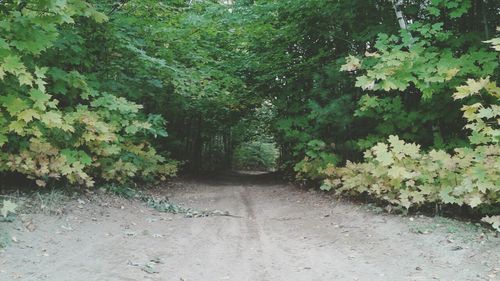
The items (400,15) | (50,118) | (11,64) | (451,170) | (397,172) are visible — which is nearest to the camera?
(11,64)

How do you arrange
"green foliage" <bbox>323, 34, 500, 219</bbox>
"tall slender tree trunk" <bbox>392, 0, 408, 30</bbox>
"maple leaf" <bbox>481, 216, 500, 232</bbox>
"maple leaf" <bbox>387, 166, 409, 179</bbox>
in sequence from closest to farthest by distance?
"maple leaf" <bbox>481, 216, 500, 232</bbox> → "green foliage" <bbox>323, 34, 500, 219</bbox> → "maple leaf" <bbox>387, 166, 409, 179</bbox> → "tall slender tree trunk" <bbox>392, 0, 408, 30</bbox>

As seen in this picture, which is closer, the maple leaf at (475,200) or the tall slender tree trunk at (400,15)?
the maple leaf at (475,200)

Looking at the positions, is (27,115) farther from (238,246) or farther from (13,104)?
(238,246)

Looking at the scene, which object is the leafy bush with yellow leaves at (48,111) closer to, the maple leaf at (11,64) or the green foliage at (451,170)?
the maple leaf at (11,64)

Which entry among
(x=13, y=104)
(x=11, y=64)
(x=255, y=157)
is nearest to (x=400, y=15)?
(x=11, y=64)

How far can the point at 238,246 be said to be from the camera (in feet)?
21.5

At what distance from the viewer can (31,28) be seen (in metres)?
5.69

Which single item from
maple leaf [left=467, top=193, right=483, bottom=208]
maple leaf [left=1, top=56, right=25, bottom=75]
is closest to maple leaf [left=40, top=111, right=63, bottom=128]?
maple leaf [left=1, top=56, right=25, bottom=75]

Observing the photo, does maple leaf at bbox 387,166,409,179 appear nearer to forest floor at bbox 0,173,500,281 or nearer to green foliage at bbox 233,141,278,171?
forest floor at bbox 0,173,500,281

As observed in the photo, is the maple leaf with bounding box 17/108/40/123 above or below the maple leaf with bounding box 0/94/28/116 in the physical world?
below

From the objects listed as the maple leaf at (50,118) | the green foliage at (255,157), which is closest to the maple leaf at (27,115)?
the maple leaf at (50,118)

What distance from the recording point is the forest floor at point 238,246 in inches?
206

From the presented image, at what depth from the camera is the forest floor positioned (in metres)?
5.23

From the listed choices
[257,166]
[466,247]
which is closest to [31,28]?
[466,247]
